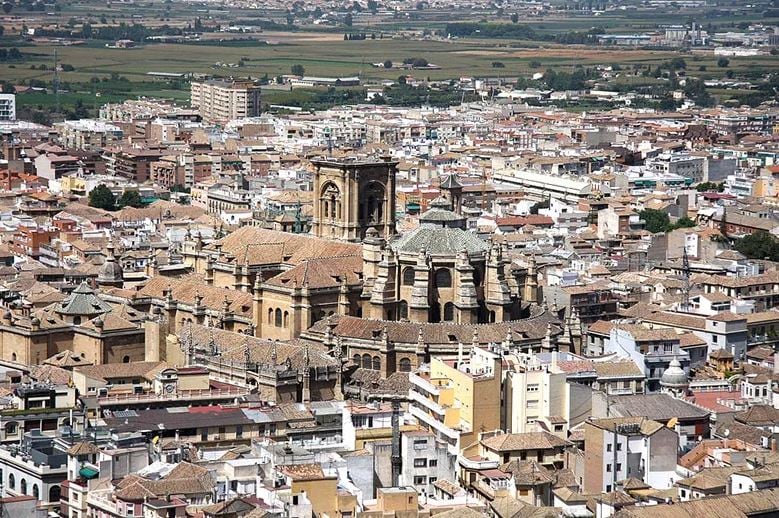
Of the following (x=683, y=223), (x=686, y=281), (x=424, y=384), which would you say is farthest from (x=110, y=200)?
(x=424, y=384)

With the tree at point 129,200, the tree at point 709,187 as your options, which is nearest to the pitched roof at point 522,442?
the tree at point 129,200

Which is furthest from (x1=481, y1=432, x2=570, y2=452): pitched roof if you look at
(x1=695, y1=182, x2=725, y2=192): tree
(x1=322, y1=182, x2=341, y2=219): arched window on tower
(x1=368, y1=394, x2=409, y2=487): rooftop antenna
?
(x1=695, y1=182, x2=725, y2=192): tree

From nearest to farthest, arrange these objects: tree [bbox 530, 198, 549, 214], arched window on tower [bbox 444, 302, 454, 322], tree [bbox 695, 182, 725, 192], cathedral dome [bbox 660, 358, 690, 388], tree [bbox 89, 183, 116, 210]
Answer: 1. cathedral dome [bbox 660, 358, 690, 388]
2. arched window on tower [bbox 444, 302, 454, 322]
3. tree [bbox 530, 198, 549, 214]
4. tree [bbox 89, 183, 116, 210]
5. tree [bbox 695, 182, 725, 192]

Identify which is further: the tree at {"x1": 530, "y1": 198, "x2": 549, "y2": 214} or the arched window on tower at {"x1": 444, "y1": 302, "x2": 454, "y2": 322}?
the tree at {"x1": 530, "y1": 198, "x2": 549, "y2": 214}

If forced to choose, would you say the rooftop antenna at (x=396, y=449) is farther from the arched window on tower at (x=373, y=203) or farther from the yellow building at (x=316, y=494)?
the arched window on tower at (x=373, y=203)

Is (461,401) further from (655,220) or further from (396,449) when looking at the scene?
(655,220)

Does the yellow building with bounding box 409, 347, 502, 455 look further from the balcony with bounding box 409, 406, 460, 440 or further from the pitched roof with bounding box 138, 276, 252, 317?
the pitched roof with bounding box 138, 276, 252, 317
